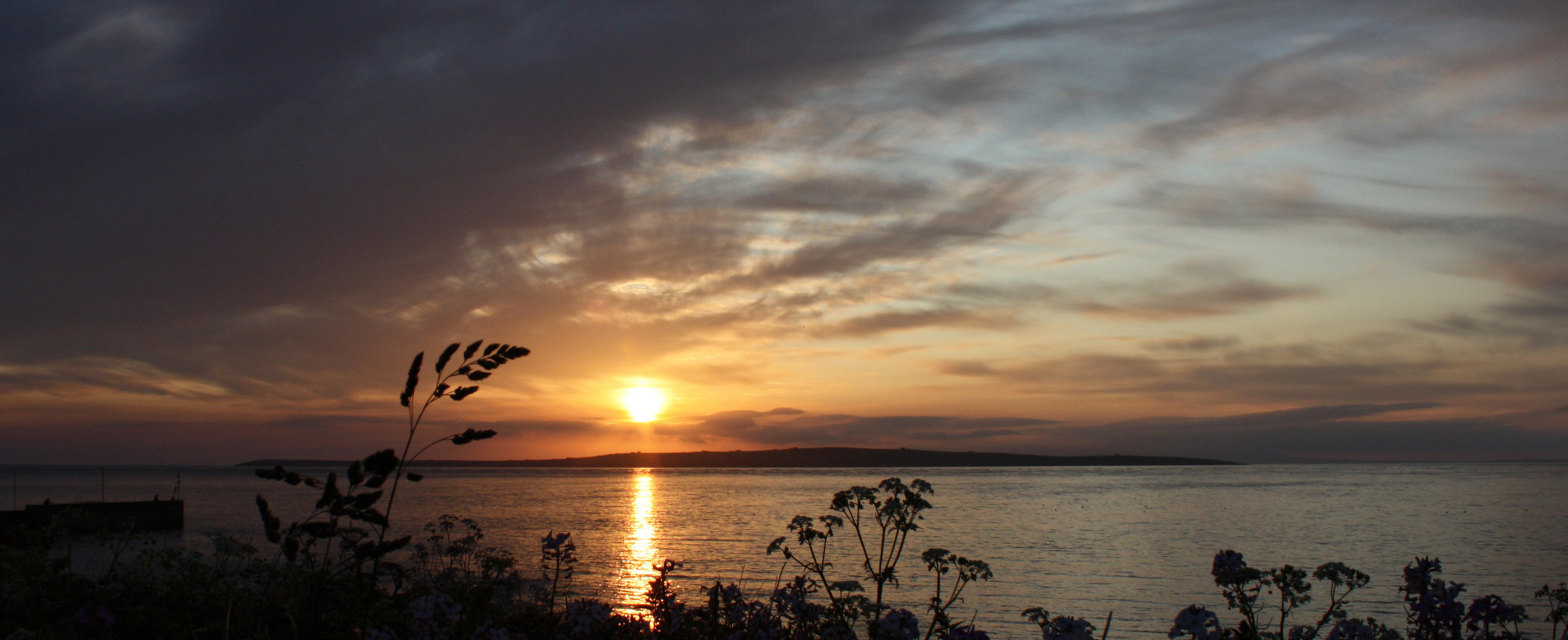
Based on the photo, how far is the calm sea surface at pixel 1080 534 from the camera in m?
30.3

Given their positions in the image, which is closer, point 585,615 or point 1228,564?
point 585,615

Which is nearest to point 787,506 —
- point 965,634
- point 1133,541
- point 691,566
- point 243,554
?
point 1133,541

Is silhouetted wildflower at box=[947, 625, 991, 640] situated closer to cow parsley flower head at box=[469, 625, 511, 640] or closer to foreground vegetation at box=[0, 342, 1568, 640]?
foreground vegetation at box=[0, 342, 1568, 640]

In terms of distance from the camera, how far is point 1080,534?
53.8m

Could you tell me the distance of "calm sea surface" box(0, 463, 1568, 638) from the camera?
3027 cm

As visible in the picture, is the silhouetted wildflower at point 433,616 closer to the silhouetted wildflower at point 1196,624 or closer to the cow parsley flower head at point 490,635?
the cow parsley flower head at point 490,635

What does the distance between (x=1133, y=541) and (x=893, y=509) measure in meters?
47.6

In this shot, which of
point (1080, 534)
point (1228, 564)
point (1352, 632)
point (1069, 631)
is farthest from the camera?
point (1080, 534)

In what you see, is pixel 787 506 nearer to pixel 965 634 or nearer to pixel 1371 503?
pixel 1371 503

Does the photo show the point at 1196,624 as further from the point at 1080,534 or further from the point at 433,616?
the point at 1080,534

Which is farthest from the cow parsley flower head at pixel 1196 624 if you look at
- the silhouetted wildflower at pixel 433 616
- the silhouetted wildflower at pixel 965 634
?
the silhouetted wildflower at pixel 433 616

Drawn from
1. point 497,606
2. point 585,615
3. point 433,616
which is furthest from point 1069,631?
point 497,606

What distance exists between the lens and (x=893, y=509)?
25.0 ft

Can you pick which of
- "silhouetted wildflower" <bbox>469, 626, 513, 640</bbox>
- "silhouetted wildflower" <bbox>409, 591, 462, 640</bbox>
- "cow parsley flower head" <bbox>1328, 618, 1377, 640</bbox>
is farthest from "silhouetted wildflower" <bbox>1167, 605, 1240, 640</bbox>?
"silhouetted wildflower" <bbox>409, 591, 462, 640</bbox>
